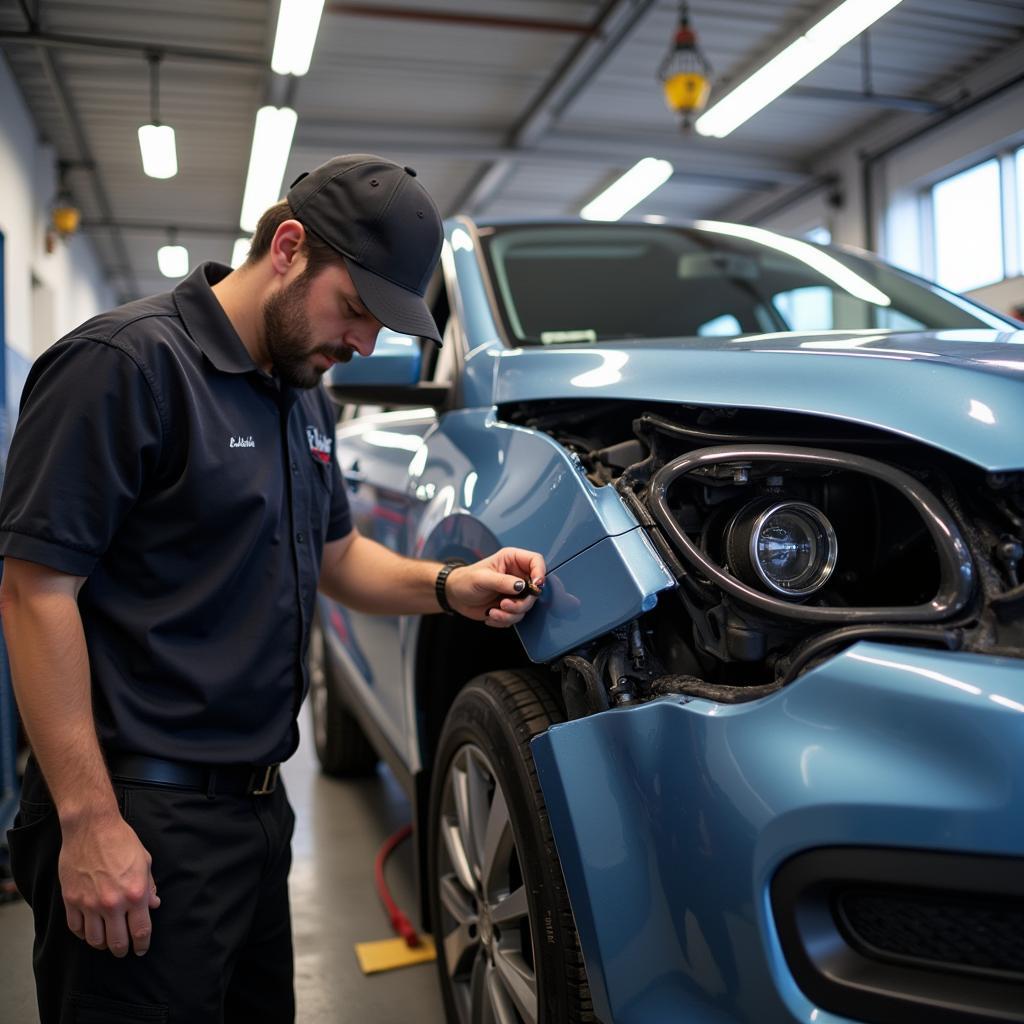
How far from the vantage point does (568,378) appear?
4.89 feet

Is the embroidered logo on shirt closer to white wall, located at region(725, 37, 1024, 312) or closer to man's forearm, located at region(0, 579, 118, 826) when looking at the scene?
man's forearm, located at region(0, 579, 118, 826)

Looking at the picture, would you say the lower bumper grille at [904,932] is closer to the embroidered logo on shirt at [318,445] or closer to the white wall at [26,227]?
the embroidered logo on shirt at [318,445]

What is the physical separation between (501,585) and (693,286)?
138cm

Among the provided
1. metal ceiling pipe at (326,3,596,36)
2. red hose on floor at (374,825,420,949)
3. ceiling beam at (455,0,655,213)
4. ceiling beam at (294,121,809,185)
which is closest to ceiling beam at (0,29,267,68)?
metal ceiling pipe at (326,3,596,36)

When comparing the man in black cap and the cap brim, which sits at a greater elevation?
the cap brim

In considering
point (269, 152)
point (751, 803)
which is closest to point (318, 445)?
point (751, 803)

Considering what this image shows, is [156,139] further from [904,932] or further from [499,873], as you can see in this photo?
[904,932]

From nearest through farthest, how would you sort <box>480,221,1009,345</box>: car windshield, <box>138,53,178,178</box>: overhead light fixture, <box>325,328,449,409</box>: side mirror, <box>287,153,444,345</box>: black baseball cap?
1. <box>287,153,444,345</box>: black baseball cap
2. <box>325,328,449,409</box>: side mirror
3. <box>480,221,1009,345</box>: car windshield
4. <box>138,53,178,178</box>: overhead light fixture

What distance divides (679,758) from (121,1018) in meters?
0.79

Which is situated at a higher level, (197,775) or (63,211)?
(63,211)

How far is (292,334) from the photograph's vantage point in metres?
1.39

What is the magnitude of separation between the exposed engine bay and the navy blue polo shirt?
1.46 feet

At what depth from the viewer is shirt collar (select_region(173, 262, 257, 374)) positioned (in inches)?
54.0

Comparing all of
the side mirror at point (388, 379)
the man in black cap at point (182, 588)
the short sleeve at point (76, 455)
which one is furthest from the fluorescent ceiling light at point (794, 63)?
the short sleeve at point (76, 455)
